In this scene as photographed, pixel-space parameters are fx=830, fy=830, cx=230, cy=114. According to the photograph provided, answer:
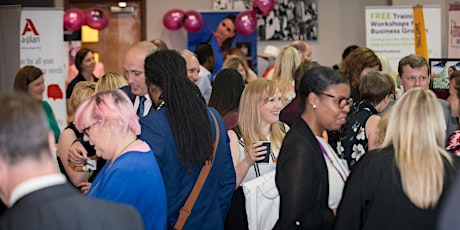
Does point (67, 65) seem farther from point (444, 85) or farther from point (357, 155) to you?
point (357, 155)

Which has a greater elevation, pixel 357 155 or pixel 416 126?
pixel 416 126

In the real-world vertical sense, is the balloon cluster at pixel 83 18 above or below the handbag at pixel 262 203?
above

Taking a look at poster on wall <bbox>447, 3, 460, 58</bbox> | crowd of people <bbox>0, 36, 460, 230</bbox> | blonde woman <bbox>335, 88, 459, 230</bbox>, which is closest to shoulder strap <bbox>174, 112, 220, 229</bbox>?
crowd of people <bbox>0, 36, 460, 230</bbox>

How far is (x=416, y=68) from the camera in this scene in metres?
5.76

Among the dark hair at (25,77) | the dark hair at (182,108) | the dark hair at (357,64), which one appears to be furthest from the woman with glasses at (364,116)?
the dark hair at (25,77)

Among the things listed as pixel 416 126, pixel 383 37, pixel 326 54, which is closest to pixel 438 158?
pixel 416 126

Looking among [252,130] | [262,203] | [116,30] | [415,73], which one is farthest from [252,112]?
[116,30]

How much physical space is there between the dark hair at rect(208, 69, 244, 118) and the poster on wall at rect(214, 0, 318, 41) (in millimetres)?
7531

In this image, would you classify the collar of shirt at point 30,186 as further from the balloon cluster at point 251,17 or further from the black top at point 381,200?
the balloon cluster at point 251,17

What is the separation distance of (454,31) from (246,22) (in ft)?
10.0

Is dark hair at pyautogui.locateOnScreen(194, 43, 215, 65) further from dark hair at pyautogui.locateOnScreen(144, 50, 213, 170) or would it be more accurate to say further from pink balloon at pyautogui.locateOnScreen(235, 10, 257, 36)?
dark hair at pyautogui.locateOnScreen(144, 50, 213, 170)

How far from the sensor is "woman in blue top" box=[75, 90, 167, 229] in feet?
9.78

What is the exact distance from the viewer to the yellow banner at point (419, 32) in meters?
9.72

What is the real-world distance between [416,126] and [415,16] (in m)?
6.93
